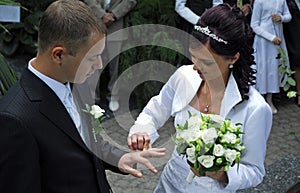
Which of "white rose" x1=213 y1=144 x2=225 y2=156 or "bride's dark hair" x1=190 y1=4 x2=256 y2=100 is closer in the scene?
"white rose" x1=213 y1=144 x2=225 y2=156

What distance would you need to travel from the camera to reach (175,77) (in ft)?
9.75

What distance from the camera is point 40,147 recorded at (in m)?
1.99

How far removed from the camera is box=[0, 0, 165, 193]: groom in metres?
1.91

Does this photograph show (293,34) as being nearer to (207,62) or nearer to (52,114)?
(207,62)

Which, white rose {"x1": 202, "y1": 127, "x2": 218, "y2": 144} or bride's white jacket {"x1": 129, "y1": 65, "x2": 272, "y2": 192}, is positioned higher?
white rose {"x1": 202, "y1": 127, "x2": 218, "y2": 144}

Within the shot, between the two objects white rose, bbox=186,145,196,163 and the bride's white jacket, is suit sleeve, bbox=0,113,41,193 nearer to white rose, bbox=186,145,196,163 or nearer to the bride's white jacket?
white rose, bbox=186,145,196,163

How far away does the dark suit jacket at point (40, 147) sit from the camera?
1.90 metres

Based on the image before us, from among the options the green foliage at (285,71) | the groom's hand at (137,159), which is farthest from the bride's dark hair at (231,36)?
the green foliage at (285,71)

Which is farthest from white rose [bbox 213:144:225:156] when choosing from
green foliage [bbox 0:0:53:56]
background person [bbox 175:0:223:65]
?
green foliage [bbox 0:0:53:56]

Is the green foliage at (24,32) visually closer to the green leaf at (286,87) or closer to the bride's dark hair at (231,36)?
the green leaf at (286,87)

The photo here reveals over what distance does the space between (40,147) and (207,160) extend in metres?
0.75

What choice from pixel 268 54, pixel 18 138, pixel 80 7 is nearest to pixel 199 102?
pixel 80 7

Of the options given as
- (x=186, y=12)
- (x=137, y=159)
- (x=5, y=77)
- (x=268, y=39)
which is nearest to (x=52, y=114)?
(x=137, y=159)

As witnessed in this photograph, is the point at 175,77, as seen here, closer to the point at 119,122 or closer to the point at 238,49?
the point at 238,49
